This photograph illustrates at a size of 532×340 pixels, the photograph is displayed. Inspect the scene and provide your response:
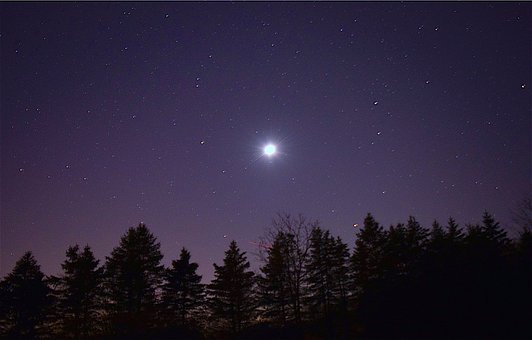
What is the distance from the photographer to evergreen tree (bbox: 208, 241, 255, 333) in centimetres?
3553

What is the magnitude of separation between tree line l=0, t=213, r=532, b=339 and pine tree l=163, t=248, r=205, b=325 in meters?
0.11

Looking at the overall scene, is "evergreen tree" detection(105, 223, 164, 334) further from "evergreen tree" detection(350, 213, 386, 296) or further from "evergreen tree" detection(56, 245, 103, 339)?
"evergreen tree" detection(350, 213, 386, 296)

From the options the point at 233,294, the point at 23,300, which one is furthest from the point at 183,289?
the point at 23,300

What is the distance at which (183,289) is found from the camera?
35938 mm

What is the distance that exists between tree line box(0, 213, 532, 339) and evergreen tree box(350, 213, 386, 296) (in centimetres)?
12

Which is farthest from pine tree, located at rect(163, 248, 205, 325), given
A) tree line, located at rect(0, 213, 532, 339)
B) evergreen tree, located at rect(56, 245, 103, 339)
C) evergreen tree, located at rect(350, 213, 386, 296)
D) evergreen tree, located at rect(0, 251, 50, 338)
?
evergreen tree, located at rect(350, 213, 386, 296)

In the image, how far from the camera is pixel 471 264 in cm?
2403

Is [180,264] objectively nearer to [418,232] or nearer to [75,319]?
[75,319]

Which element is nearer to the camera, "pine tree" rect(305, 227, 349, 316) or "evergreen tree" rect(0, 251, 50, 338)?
"evergreen tree" rect(0, 251, 50, 338)

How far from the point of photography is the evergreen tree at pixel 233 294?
117ft

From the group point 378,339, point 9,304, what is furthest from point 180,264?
point 378,339

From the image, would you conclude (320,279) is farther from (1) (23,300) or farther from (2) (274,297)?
(1) (23,300)

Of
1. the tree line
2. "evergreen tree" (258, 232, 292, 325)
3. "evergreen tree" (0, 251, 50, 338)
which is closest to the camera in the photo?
the tree line

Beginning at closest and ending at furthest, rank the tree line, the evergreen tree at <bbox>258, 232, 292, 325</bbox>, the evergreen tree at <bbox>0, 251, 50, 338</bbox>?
the tree line, the evergreen tree at <bbox>0, 251, 50, 338</bbox>, the evergreen tree at <bbox>258, 232, 292, 325</bbox>
